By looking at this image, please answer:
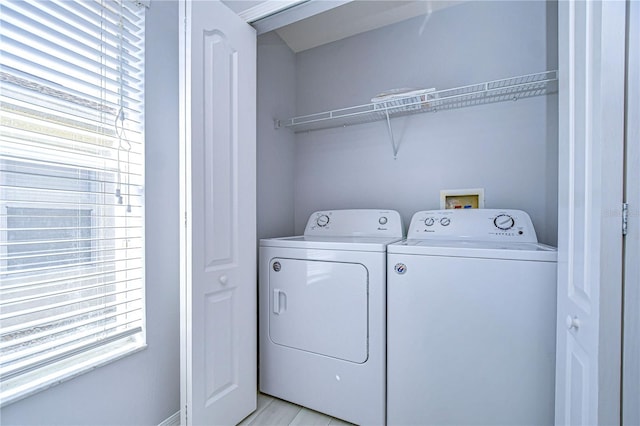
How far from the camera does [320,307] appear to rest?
1.53 m

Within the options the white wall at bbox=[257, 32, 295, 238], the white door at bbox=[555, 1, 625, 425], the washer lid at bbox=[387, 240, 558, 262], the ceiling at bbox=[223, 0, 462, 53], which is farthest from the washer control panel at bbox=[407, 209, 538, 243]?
the ceiling at bbox=[223, 0, 462, 53]

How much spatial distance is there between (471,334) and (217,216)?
1.32m

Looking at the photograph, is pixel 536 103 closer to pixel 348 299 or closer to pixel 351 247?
pixel 351 247

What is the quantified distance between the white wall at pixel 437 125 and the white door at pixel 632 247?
1.06 meters

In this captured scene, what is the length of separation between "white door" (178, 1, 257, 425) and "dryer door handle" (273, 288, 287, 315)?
0.45 feet

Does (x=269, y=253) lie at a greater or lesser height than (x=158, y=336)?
greater

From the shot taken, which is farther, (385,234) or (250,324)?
(385,234)

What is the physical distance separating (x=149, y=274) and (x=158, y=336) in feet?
1.07

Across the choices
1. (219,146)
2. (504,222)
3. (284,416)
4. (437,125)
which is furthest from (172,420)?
(437,125)

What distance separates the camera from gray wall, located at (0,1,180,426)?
119cm

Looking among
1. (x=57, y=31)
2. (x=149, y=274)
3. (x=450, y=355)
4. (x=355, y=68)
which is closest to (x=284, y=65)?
(x=355, y=68)

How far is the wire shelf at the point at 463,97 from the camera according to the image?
1.56 metres

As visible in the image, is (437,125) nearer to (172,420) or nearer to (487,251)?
(487,251)

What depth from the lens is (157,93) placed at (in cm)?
137
